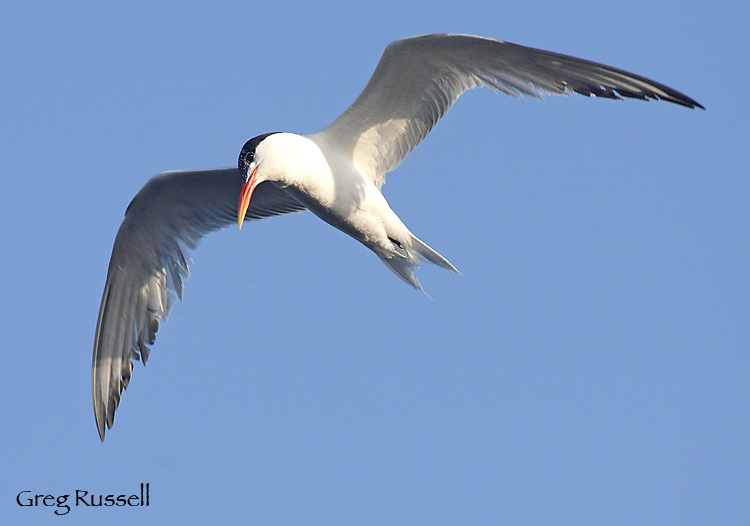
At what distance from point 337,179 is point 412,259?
3.71 ft

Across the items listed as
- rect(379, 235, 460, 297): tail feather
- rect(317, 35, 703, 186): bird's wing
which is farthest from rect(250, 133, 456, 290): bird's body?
rect(317, 35, 703, 186): bird's wing

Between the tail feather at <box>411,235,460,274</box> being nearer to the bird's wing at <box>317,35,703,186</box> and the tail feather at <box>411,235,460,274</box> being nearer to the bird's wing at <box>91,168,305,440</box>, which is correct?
the bird's wing at <box>317,35,703,186</box>

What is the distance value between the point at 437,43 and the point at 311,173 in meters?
1.41

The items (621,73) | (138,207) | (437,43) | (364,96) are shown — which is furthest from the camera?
(138,207)

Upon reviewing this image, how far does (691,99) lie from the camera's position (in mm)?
5137

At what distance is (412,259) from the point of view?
23.4ft

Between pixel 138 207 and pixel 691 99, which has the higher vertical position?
pixel 138 207

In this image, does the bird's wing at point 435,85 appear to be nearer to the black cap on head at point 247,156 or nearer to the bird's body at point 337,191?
the bird's body at point 337,191

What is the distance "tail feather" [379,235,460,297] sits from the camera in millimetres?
7020

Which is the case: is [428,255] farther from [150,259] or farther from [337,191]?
[150,259]

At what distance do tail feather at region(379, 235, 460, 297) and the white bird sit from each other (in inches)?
0.5

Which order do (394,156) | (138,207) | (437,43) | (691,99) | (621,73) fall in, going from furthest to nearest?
(138,207) < (394,156) < (437,43) < (621,73) < (691,99)

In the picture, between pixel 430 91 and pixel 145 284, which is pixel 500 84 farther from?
pixel 145 284

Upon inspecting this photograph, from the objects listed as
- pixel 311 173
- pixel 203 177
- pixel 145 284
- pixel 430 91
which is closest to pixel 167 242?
pixel 145 284
